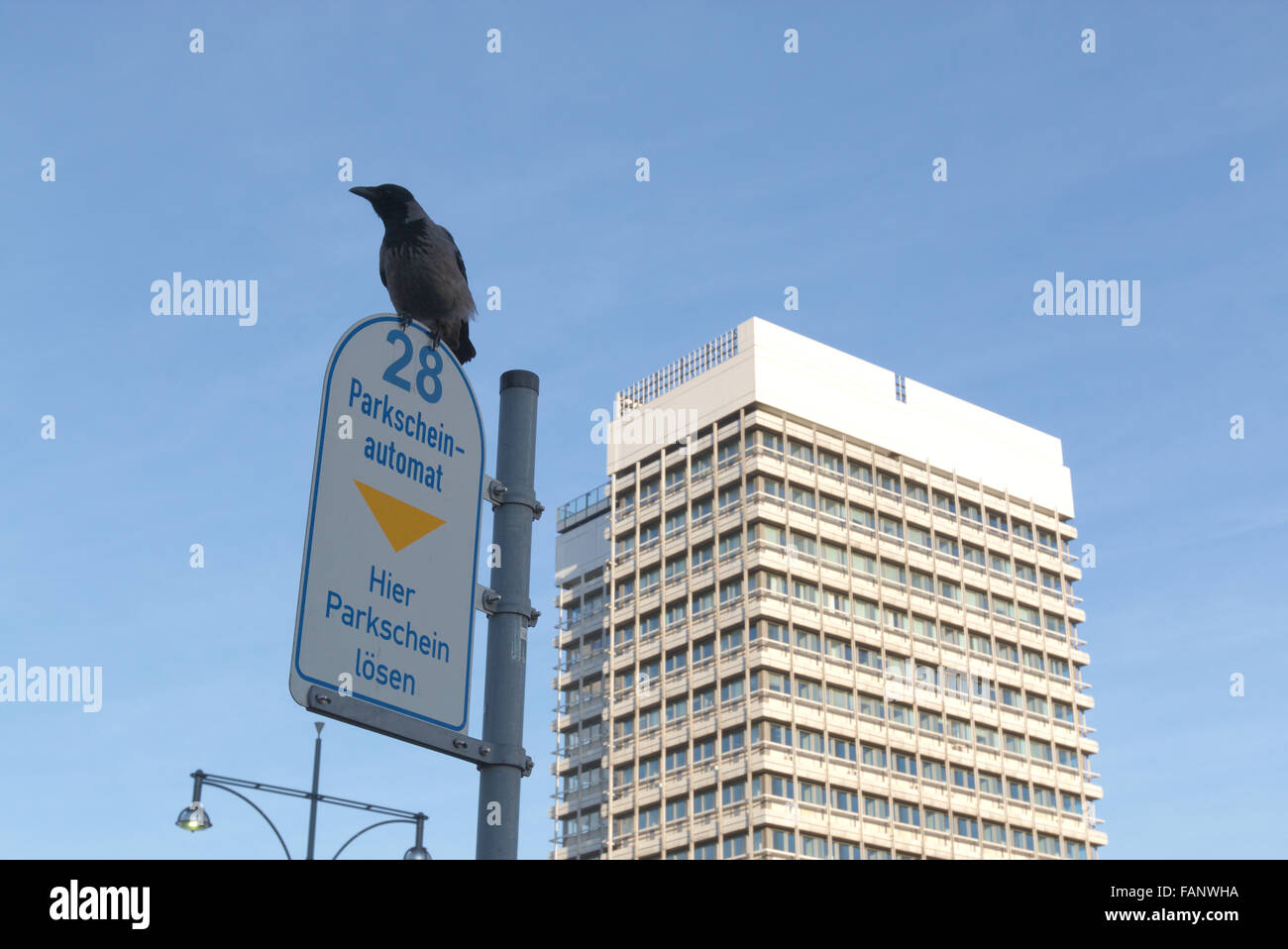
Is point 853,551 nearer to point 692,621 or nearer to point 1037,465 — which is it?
point 692,621

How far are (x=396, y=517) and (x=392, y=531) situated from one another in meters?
0.06

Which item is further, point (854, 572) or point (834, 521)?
point (834, 521)

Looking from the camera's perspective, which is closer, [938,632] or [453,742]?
[453,742]

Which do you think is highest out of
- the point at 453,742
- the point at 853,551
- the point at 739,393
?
the point at 739,393

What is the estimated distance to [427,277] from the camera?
19.0 ft

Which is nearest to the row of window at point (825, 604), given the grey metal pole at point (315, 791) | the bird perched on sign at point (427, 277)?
the grey metal pole at point (315, 791)

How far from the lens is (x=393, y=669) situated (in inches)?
194

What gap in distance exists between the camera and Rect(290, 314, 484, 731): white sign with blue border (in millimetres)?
4766

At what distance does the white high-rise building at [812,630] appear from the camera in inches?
3342

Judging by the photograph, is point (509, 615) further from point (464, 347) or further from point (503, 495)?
point (464, 347)

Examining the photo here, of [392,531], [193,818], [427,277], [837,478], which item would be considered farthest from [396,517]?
[837,478]
